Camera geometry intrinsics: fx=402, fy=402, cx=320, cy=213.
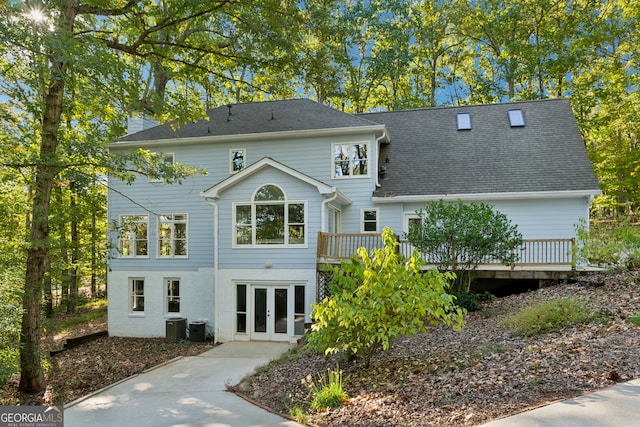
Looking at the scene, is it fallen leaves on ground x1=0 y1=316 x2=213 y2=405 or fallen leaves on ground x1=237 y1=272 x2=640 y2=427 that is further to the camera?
fallen leaves on ground x1=0 y1=316 x2=213 y2=405

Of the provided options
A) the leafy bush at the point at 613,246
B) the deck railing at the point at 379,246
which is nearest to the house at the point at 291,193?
the deck railing at the point at 379,246

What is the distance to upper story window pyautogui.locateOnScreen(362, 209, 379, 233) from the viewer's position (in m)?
13.8

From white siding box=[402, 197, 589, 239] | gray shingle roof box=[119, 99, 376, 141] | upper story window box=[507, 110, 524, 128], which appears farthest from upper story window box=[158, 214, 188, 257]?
upper story window box=[507, 110, 524, 128]

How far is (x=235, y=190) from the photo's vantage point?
12664 mm

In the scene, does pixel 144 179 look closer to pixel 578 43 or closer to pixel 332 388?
pixel 332 388

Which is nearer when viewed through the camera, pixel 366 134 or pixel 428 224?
pixel 428 224

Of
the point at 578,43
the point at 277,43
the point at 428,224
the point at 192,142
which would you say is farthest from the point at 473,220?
the point at 578,43

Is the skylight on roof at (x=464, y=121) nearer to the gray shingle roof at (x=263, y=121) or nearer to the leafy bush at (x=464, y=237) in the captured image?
the gray shingle roof at (x=263, y=121)

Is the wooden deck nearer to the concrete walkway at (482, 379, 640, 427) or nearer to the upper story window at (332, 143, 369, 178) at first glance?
the upper story window at (332, 143, 369, 178)

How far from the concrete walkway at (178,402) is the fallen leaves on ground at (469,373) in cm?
50

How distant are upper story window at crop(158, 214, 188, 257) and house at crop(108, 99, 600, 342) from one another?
5 centimetres

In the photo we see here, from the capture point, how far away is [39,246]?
8430 mm

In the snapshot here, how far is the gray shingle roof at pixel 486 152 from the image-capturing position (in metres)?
13.2

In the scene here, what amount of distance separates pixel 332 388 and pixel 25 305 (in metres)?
7.32
